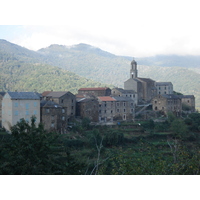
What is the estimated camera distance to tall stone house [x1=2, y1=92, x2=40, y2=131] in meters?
29.3

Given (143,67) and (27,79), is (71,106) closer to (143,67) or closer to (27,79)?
(27,79)

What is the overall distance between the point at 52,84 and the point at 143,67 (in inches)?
3988

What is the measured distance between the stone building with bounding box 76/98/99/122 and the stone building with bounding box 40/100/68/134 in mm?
4918

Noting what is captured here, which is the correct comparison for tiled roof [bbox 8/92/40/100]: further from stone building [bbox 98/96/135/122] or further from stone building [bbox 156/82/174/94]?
stone building [bbox 156/82/174/94]

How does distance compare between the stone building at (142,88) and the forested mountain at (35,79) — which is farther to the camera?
the forested mountain at (35,79)

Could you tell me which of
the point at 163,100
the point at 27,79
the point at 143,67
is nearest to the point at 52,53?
the point at 143,67

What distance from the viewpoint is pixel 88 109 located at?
38.7 metres

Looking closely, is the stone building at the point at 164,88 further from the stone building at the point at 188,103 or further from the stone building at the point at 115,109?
the stone building at the point at 115,109

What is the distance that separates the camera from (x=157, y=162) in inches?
472

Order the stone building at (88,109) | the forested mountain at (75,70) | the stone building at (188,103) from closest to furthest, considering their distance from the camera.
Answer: the stone building at (88,109)
the stone building at (188,103)
the forested mountain at (75,70)

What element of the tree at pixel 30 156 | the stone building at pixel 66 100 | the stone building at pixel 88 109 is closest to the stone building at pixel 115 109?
the stone building at pixel 88 109

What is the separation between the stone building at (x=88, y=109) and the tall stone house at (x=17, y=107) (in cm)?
873

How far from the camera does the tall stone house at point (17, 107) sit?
29328 millimetres

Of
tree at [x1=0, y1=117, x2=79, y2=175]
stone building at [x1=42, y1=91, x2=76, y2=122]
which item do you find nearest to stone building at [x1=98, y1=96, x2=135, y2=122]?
stone building at [x1=42, y1=91, x2=76, y2=122]
